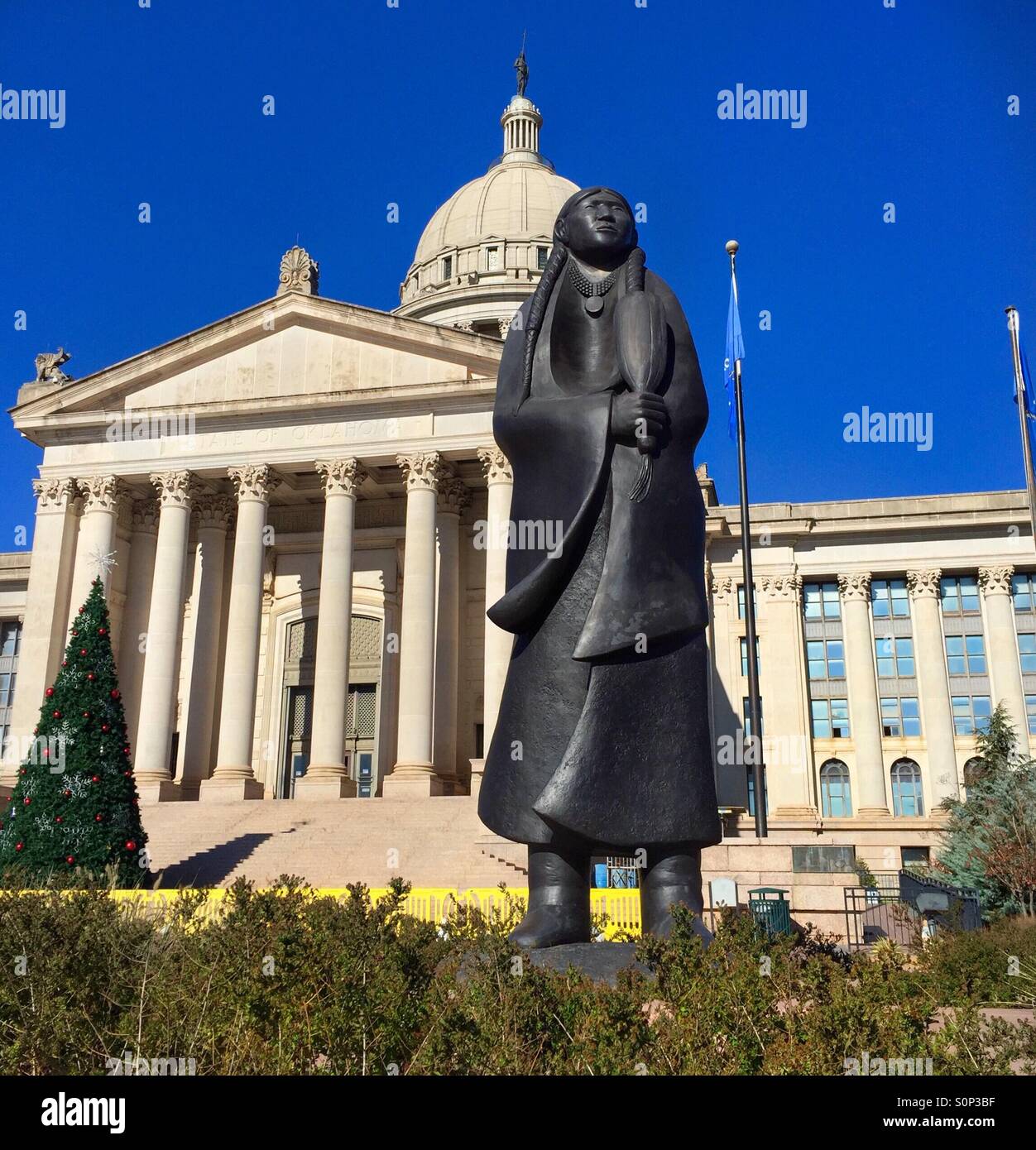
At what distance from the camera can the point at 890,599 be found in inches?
1882

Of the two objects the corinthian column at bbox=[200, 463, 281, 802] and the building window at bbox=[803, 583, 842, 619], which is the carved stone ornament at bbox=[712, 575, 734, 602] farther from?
→ the corinthian column at bbox=[200, 463, 281, 802]

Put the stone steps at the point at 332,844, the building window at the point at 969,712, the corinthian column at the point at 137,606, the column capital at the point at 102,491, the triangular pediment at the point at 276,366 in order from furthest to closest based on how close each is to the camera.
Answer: the building window at the point at 969,712 < the corinthian column at the point at 137,606 < the column capital at the point at 102,491 < the triangular pediment at the point at 276,366 < the stone steps at the point at 332,844

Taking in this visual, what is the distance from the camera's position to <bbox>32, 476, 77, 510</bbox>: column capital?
38.8m

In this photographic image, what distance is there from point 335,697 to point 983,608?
2878 cm

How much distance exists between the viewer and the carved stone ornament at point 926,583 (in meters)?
47.0

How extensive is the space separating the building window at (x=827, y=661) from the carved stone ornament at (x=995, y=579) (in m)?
6.61

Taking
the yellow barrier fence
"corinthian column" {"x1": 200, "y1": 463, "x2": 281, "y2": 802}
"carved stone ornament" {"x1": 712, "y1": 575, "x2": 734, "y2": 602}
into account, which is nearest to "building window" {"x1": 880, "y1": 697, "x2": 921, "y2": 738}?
"carved stone ornament" {"x1": 712, "y1": 575, "x2": 734, "y2": 602}

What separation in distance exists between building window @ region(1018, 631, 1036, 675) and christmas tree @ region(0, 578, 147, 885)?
3725 cm

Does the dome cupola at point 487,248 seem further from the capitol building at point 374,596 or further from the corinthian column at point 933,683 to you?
the corinthian column at point 933,683

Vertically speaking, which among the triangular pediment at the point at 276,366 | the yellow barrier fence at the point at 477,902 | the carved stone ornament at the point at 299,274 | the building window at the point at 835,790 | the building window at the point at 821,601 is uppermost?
the carved stone ornament at the point at 299,274

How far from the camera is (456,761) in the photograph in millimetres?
39125

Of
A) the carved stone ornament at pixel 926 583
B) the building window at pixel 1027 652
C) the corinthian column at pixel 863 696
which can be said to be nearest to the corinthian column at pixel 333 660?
the corinthian column at pixel 863 696

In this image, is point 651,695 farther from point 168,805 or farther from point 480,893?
point 168,805
